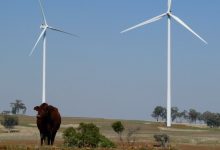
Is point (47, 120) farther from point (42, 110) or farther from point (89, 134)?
point (89, 134)

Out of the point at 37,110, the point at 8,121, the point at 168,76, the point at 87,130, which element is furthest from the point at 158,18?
the point at 8,121

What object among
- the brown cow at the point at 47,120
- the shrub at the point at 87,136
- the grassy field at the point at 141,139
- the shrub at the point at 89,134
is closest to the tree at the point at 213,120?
the grassy field at the point at 141,139

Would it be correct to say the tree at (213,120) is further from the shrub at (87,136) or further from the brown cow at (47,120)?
the brown cow at (47,120)

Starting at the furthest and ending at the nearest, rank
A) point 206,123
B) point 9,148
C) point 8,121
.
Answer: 1. point 206,123
2. point 8,121
3. point 9,148

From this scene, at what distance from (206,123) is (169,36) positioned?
133852 mm

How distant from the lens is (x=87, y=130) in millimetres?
31719

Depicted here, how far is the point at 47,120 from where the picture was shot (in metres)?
25.2

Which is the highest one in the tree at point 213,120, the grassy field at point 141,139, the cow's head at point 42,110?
the tree at point 213,120

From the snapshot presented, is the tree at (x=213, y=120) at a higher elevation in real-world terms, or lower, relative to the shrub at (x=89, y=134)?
higher

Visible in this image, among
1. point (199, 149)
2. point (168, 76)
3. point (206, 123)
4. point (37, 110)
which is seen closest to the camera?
point (37, 110)

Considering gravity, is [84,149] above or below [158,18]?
below

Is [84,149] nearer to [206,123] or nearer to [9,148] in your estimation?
[9,148]

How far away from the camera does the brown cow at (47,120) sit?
24.8 metres

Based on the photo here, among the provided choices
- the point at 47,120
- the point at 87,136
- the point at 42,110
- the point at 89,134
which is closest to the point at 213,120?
the point at 89,134
